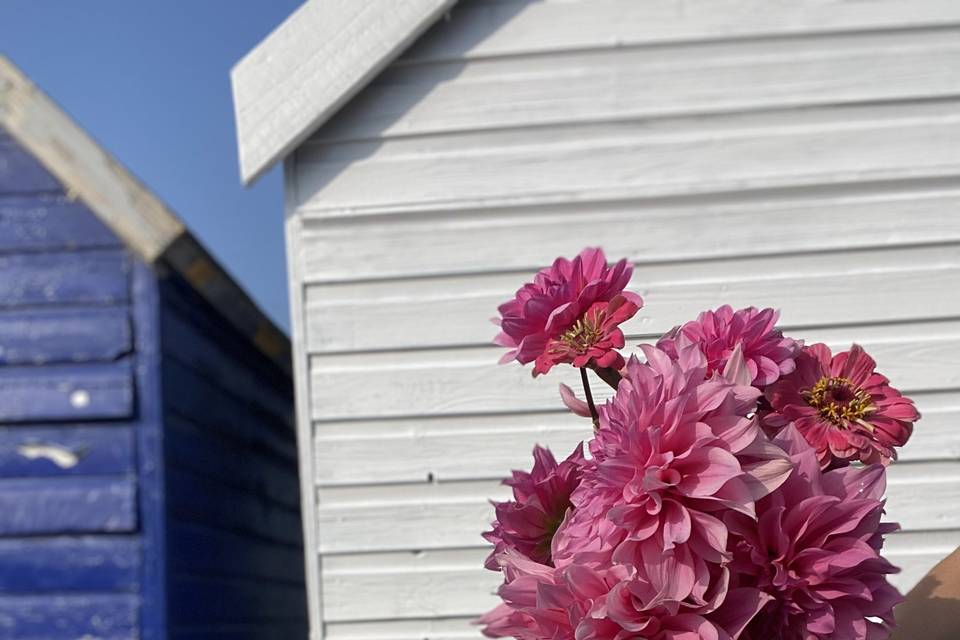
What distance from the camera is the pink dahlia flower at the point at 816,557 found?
729 millimetres

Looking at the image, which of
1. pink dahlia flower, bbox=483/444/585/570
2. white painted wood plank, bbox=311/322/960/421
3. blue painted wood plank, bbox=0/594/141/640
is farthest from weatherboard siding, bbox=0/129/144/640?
pink dahlia flower, bbox=483/444/585/570

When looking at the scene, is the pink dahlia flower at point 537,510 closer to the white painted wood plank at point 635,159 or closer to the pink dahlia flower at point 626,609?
the pink dahlia flower at point 626,609

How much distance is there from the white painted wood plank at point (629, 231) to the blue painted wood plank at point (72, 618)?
89 cm

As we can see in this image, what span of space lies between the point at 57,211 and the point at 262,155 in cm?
57

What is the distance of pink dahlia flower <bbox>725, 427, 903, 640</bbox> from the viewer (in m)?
0.73

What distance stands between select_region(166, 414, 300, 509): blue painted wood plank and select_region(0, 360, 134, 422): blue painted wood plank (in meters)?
0.14

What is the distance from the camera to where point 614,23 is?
2.62 m

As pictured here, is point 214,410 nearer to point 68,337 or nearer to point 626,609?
point 68,337

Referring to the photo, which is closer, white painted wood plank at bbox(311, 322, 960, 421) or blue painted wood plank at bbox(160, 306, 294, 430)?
white painted wood plank at bbox(311, 322, 960, 421)

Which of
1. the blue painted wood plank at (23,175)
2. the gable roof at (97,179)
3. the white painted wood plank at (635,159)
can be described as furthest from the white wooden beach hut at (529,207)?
the blue painted wood plank at (23,175)

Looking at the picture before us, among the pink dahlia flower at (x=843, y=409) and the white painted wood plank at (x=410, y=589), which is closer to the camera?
the pink dahlia flower at (x=843, y=409)

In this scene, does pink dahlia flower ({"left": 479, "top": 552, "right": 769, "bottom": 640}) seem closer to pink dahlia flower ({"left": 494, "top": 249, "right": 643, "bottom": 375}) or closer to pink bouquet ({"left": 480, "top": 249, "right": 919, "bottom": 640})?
pink bouquet ({"left": 480, "top": 249, "right": 919, "bottom": 640})

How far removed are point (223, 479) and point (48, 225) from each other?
86 centimetres

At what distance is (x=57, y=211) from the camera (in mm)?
2664
